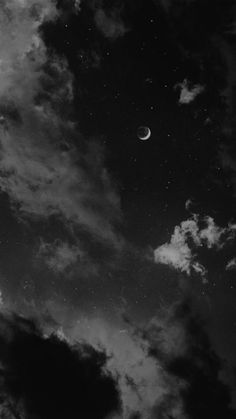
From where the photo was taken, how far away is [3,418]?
5094 cm

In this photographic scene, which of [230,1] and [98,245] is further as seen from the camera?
[98,245]

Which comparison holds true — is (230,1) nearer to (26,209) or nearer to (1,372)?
(26,209)

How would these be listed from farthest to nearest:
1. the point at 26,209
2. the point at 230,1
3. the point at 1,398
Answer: the point at 1,398 → the point at 26,209 → the point at 230,1

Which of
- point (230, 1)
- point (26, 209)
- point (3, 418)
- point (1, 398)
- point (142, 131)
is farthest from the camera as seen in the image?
point (3, 418)

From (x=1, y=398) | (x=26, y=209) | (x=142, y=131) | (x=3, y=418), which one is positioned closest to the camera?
(x=142, y=131)

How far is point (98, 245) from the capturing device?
34.7 m

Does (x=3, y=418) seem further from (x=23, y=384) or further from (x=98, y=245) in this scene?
(x=98, y=245)

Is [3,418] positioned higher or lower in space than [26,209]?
lower

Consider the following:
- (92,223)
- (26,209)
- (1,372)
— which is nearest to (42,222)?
(26,209)

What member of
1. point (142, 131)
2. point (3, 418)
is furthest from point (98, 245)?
point (3, 418)

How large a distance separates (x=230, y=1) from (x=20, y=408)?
54440 mm

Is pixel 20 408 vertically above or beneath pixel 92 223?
beneath

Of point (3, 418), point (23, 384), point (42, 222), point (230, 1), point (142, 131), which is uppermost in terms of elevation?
point (230, 1)

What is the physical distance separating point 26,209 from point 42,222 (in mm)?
2064
